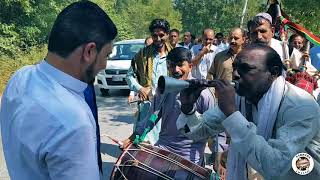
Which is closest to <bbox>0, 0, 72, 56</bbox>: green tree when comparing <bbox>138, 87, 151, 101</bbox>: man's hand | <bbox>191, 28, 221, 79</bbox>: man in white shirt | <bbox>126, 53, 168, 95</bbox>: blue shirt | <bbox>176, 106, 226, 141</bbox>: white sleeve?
<bbox>191, 28, 221, 79</bbox>: man in white shirt

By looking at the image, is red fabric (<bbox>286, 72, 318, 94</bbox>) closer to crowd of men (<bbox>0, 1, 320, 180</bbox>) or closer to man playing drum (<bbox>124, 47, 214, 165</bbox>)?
crowd of men (<bbox>0, 1, 320, 180</bbox>)

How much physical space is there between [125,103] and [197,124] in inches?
355

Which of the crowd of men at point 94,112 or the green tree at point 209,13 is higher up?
the crowd of men at point 94,112

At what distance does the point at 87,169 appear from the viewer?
159cm

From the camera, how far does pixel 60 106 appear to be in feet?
5.18

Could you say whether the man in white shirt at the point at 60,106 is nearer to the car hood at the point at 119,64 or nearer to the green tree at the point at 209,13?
the car hood at the point at 119,64

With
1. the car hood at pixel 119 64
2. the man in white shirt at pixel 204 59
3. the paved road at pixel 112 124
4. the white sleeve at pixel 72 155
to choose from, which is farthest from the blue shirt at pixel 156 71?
the car hood at pixel 119 64

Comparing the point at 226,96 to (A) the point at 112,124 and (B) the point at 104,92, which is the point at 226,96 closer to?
(A) the point at 112,124

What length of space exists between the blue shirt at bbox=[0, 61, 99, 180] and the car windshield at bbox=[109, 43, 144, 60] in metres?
11.7

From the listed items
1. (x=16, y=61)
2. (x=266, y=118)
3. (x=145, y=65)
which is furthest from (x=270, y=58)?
(x=16, y=61)

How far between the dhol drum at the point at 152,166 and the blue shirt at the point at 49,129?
4.77ft

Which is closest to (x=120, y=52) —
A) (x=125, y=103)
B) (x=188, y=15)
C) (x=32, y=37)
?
(x=125, y=103)

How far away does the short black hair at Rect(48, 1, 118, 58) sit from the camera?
5.38ft

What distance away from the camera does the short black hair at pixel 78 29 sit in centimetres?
164
